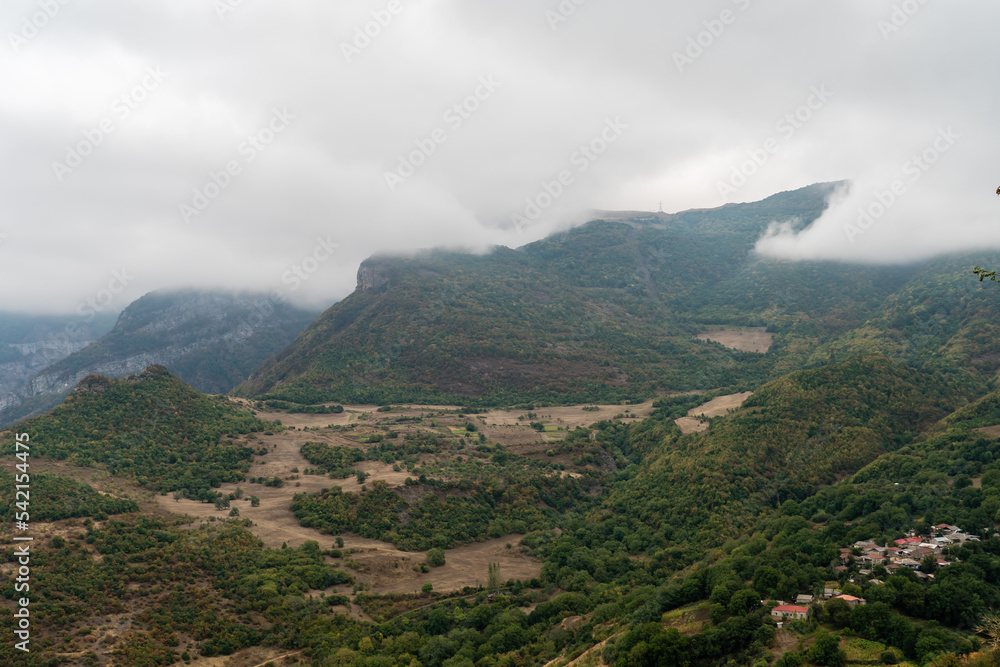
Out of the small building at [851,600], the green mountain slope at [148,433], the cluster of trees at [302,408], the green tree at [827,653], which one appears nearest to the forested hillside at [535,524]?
the green tree at [827,653]

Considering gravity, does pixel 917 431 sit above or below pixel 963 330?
below

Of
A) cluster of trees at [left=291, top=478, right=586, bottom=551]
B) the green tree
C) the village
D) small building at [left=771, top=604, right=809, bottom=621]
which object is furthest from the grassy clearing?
cluster of trees at [left=291, top=478, right=586, bottom=551]

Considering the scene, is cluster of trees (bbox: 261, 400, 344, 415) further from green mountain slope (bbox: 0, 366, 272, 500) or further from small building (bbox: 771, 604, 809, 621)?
small building (bbox: 771, 604, 809, 621)

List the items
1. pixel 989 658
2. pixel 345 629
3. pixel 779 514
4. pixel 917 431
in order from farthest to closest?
pixel 917 431 → pixel 779 514 → pixel 345 629 → pixel 989 658

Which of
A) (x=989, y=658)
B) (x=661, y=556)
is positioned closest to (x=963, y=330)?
(x=661, y=556)

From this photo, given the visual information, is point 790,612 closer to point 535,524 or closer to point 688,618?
point 688,618

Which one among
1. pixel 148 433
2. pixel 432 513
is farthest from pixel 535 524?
pixel 148 433

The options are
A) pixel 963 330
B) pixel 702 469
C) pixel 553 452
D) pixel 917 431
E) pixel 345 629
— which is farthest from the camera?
pixel 963 330

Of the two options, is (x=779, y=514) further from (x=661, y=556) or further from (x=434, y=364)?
(x=434, y=364)
